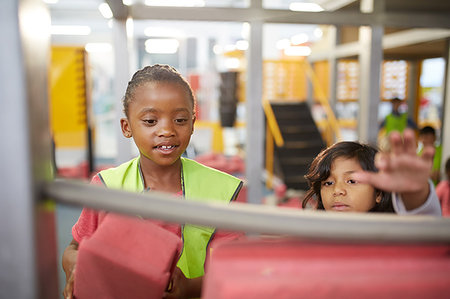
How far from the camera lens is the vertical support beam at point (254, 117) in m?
2.87

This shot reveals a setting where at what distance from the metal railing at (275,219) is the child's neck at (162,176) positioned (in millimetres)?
602

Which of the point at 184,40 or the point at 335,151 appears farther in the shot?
A: the point at 184,40

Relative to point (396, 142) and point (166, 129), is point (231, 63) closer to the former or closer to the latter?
point (166, 129)

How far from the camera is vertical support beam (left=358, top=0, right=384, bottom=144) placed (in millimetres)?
3062

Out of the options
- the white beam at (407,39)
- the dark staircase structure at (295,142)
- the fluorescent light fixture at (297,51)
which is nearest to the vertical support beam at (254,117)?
the white beam at (407,39)

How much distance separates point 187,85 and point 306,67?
17.7 ft

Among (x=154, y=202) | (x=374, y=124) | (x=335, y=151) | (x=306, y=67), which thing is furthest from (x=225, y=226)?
(x=306, y=67)

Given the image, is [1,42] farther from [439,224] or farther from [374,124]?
[374,124]

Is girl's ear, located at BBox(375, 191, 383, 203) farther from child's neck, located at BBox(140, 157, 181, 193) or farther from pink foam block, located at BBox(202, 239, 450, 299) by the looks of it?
pink foam block, located at BBox(202, 239, 450, 299)

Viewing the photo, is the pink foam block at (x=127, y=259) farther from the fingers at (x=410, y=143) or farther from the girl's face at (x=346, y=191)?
the girl's face at (x=346, y=191)

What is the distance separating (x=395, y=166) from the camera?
514 millimetres

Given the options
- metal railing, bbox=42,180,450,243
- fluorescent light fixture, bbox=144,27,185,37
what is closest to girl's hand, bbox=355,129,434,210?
metal railing, bbox=42,180,450,243

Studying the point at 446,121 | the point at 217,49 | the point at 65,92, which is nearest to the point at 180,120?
the point at 446,121

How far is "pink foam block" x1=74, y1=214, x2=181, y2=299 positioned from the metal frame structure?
9 cm
